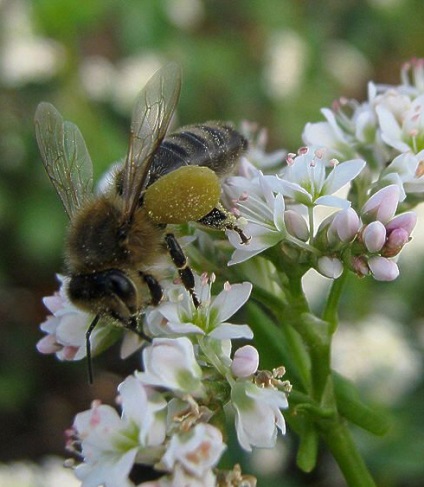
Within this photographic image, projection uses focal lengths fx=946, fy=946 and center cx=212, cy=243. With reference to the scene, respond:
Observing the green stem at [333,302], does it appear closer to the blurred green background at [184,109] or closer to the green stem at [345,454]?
the green stem at [345,454]

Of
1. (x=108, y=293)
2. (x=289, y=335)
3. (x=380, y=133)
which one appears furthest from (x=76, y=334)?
(x=380, y=133)

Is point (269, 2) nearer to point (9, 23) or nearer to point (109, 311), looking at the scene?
point (9, 23)

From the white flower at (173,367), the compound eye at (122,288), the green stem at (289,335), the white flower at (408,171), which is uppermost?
the white flower at (408,171)

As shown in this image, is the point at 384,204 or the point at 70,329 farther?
the point at 70,329

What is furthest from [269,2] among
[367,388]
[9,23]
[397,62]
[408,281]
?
[367,388]

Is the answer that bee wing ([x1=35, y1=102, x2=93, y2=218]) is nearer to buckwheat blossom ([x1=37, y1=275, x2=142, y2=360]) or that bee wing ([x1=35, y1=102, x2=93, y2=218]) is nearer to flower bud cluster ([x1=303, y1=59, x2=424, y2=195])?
buckwheat blossom ([x1=37, y1=275, x2=142, y2=360])

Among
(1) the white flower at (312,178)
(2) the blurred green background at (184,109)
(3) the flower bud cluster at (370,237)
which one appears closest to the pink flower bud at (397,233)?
(3) the flower bud cluster at (370,237)

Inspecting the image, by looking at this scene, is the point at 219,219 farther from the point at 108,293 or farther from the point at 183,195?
the point at 108,293
